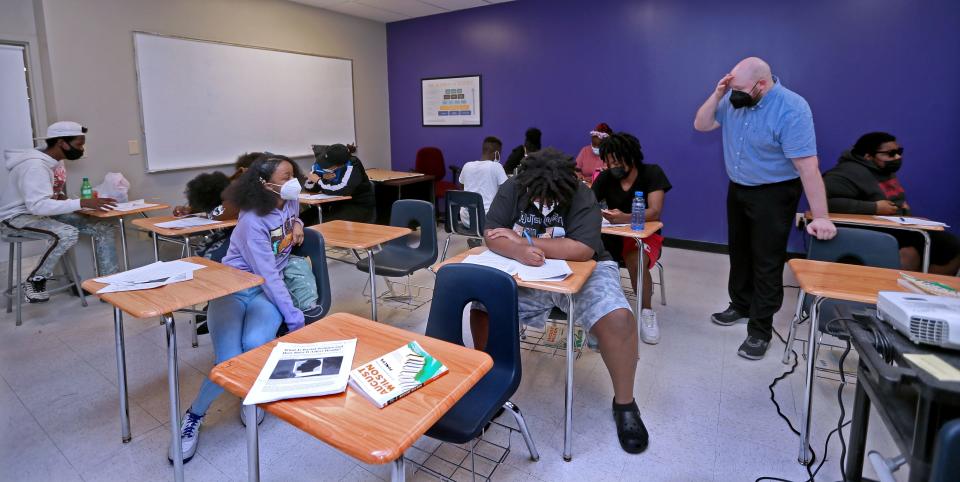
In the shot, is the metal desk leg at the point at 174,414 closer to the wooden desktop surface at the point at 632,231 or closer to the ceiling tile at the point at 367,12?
the wooden desktop surface at the point at 632,231

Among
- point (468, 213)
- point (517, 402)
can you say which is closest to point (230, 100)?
point (468, 213)

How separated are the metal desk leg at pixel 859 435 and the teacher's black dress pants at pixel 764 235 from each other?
1.54 metres

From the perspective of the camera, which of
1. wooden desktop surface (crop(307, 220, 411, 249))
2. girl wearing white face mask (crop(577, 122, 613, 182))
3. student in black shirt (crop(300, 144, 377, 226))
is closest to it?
wooden desktop surface (crop(307, 220, 411, 249))

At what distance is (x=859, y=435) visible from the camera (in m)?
1.36

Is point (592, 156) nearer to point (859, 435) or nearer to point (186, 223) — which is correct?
point (186, 223)

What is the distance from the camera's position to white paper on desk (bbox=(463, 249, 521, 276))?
80.7 inches

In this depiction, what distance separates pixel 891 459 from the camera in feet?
3.81

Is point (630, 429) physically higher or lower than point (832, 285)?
lower

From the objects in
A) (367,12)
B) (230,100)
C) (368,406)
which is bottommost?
(368,406)

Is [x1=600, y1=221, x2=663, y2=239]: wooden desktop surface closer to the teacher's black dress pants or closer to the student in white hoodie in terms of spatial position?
the teacher's black dress pants

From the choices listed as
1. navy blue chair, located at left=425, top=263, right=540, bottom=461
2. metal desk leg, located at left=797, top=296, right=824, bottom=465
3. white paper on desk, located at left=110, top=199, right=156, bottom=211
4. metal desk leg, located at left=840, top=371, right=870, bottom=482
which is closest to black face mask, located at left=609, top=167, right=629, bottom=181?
metal desk leg, located at left=797, top=296, right=824, bottom=465

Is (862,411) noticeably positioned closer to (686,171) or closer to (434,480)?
(434,480)

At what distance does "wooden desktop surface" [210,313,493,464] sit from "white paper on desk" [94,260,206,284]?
0.88 meters

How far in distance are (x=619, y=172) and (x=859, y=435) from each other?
227cm
